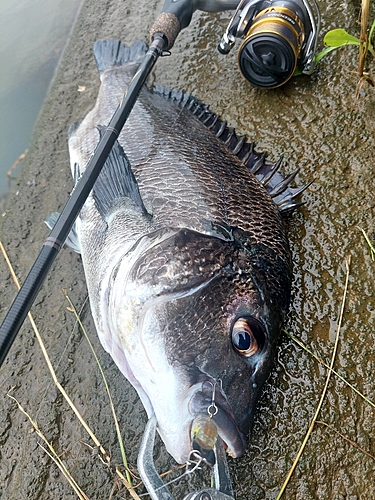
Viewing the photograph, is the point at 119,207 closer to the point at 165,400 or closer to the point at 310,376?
the point at 165,400

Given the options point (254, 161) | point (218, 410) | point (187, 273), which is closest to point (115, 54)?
point (254, 161)

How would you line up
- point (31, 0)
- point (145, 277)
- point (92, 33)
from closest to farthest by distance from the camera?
point (145, 277), point (92, 33), point (31, 0)

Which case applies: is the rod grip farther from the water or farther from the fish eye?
the fish eye

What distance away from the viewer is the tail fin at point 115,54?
3055mm

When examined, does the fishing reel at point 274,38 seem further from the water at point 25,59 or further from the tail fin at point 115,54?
the water at point 25,59

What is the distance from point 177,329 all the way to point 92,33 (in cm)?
330

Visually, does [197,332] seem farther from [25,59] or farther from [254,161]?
[25,59]

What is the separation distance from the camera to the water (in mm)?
3659

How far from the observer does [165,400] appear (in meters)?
1.52

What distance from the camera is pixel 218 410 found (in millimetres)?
1459

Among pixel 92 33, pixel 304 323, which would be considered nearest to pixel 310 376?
pixel 304 323

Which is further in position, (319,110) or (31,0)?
(31,0)

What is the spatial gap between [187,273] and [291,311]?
2.86 feet

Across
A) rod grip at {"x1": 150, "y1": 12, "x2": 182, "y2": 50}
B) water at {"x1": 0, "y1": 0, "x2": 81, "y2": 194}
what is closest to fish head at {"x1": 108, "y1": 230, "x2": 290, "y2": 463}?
rod grip at {"x1": 150, "y1": 12, "x2": 182, "y2": 50}
